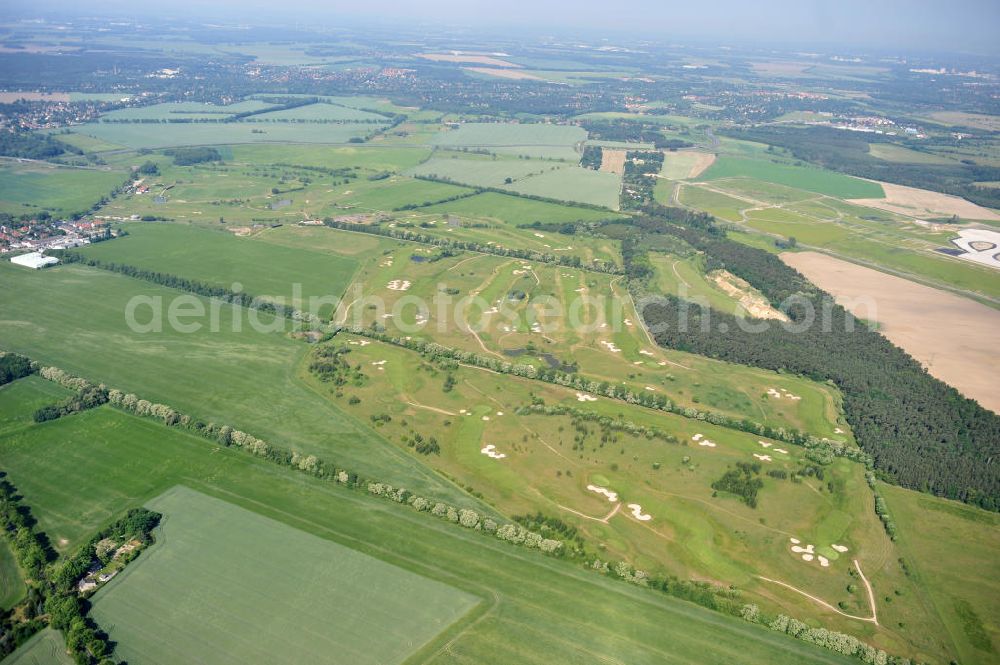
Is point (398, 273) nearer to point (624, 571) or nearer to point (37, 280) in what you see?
point (37, 280)

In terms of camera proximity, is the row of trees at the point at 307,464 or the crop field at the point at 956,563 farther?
the row of trees at the point at 307,464

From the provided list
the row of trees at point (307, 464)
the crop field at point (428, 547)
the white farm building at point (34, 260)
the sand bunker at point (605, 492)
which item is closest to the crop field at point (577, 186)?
the white farm building at point (34, 260)

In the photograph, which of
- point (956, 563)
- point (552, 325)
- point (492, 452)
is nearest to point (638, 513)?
point (492, 452)

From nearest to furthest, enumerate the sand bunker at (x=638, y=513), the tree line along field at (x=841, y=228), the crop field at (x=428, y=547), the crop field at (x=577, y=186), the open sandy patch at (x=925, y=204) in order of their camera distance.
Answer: the crop field at (x=428, y=547) < the sand bunker at (x=638, y=513) < the tree line along field at (x=841, y=228) < the open sandy patch at (x=925, y=204) < the crop field at (x=577, y=186)

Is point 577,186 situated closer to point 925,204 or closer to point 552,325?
point 552,325

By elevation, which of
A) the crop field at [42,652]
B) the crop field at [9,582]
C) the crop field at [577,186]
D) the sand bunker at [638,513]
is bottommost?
the crop field at [42,652]

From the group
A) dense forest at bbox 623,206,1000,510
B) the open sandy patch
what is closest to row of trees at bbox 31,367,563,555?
dense forest at bbox 623,206,1000,510

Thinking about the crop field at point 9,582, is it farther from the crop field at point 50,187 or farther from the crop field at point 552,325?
the crop field at point 50,187

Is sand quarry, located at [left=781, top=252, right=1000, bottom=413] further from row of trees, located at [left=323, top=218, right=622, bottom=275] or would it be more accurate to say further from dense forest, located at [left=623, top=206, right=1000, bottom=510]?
row of trees, located at [left=323, top=218, right=622, bottom=275]
